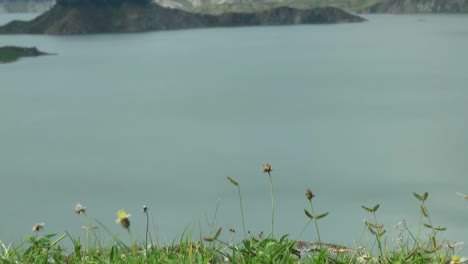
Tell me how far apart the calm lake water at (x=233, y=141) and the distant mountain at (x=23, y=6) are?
129 meters

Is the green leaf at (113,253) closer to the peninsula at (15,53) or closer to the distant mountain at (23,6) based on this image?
the peninsula at (15,53)

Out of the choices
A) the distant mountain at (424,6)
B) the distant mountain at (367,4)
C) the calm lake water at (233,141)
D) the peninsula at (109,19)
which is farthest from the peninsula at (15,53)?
the distant mountain at (424,6)

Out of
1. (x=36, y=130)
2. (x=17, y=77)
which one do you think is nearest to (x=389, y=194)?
(x=36, y=130)

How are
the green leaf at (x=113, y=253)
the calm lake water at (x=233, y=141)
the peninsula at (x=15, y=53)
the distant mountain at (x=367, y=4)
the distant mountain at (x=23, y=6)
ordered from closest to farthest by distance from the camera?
the green leaf at (x=113, y=253) → the calm lake water at (x=233, y=141) → the peninsula at (x=15, y=53) → the distant mountain at (x=367, y=4) → the distant mountain at (x=23, y=6)

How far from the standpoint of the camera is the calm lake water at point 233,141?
17344mm

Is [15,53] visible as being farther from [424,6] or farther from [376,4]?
[376,4]

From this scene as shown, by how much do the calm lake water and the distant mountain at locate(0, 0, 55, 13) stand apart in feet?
423

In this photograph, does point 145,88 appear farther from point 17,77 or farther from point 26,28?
point 26,28

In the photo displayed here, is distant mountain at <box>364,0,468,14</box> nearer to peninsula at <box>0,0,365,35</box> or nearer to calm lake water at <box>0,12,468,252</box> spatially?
peninsula at <box>0,0,365,35</box>

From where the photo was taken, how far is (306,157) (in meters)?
24.5

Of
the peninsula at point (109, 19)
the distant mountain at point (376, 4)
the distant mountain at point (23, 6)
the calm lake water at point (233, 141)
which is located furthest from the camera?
the distant mountain at point (23, 6)

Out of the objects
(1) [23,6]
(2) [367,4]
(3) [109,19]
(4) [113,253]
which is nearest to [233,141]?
(4) [113,253]

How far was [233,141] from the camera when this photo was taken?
A: 27.7 m

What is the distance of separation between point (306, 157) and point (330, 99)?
676 inches
